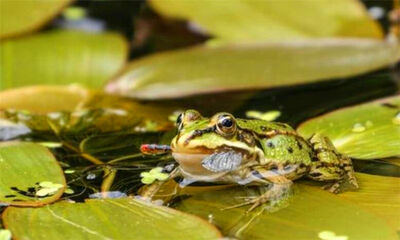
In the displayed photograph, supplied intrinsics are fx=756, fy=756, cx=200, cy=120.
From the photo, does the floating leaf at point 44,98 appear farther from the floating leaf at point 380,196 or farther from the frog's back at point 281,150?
the floating leaf at point 380,196

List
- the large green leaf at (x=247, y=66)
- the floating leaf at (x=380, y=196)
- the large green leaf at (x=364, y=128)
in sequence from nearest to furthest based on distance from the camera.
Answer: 1. the floating leaf at (x=380, y=196)
2. the large green leaf at (x=364, y=128)
3. the large green leaf at (x=247, y=66)

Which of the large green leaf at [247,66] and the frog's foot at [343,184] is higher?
the large green leaf at [247,66]

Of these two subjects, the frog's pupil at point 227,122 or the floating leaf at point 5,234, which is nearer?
the floating leaf at point 5,234

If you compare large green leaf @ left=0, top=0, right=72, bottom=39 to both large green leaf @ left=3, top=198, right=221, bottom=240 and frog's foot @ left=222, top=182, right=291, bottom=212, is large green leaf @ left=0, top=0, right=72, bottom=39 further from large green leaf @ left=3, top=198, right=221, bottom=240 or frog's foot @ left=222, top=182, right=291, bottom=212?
frog's foot @ left=222, top=182, right=291, bottom=212

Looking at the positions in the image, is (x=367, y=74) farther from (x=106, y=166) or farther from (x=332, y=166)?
(x=106, y=166)

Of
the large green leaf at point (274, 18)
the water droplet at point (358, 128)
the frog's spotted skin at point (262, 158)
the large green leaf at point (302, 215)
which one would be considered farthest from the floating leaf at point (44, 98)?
the water droplet at point (358, 128)

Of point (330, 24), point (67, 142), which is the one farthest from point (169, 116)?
point (330, 24)

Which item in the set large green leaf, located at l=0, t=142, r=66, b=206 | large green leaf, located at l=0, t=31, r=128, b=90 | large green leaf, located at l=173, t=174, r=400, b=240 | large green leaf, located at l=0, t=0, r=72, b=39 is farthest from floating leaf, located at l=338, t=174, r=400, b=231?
large green leaf, located at l=0, t=0, r=72, b=39

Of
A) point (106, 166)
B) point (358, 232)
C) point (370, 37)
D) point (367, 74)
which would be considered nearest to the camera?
point (358, 232)
